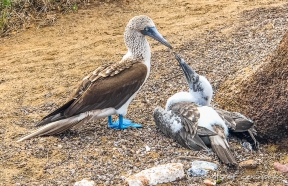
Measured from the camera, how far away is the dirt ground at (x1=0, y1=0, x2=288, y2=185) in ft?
15.0

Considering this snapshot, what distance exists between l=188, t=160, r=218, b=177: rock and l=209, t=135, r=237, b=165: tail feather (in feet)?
0.35

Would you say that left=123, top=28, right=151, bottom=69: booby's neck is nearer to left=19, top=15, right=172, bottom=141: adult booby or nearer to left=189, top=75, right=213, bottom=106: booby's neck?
left=19, top=15, right=172, bottom=141: adult booby

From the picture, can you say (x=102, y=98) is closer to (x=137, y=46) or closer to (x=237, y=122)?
(x=137, y=46)

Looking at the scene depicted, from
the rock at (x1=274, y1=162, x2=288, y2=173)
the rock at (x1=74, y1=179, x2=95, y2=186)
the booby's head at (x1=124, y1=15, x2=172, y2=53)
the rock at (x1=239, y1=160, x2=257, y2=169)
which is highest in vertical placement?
the booby's head at (x1=124, y1=15, x2=172, y2=53)

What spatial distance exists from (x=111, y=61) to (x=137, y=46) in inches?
71.9

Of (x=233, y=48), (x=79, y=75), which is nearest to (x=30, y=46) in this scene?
(x=79, y=75)

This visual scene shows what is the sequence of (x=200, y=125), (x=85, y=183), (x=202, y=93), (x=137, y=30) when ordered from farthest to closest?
1. (x=137, y=30)
2. (x=202, y=93)
3. (x=200, y=125)
4. (x=85, y=183)

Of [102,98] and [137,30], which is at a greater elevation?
[137,30]

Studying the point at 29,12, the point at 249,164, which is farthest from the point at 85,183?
the point at 29,12

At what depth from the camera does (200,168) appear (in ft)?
14.5

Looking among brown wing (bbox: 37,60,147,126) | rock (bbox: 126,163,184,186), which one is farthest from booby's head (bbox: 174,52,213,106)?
rock (bbox: 126,163,184,186)

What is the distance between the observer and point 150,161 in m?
4.64

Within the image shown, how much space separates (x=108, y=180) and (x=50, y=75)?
327cm

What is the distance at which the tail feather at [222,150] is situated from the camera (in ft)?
14.8
